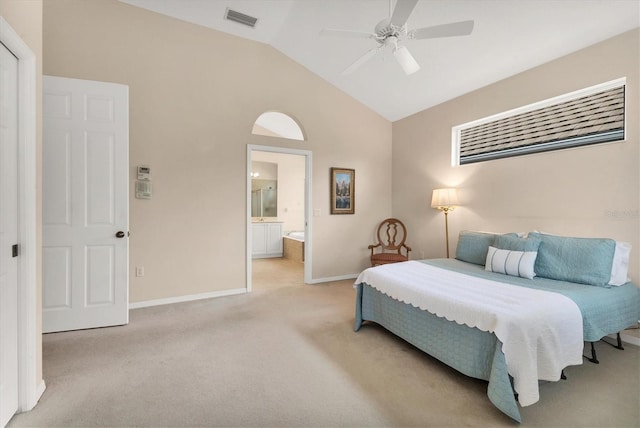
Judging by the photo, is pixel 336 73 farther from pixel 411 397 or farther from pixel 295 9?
pixel 411 397

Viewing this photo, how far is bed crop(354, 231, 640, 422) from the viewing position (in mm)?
1705

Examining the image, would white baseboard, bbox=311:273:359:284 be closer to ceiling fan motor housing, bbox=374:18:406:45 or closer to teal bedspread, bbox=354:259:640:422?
teal bedspread, bbox=354:259:640:422

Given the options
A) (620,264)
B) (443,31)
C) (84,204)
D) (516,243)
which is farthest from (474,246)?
(84,204)

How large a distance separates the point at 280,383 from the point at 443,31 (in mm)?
2842

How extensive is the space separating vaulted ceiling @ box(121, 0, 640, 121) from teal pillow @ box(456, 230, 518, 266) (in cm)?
191

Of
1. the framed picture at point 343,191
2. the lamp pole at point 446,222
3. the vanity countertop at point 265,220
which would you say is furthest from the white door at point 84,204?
the vanity countertop at point 265,220

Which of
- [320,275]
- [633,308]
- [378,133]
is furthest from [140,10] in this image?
[633,308]

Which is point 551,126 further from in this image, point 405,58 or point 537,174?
point 405,58

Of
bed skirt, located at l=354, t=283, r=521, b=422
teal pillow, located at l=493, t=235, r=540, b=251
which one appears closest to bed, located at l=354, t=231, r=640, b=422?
bed skirt, located at l=354, t=283, r=521, b=422

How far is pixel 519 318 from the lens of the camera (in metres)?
1.77

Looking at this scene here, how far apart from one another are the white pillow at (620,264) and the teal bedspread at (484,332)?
57 millimetres

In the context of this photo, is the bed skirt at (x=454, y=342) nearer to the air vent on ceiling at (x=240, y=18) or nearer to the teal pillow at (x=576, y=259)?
the teal pillow at (x=576, y=259)

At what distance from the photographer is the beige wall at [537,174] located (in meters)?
2.66

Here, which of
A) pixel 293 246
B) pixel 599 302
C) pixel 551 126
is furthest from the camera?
pixel 293 246
